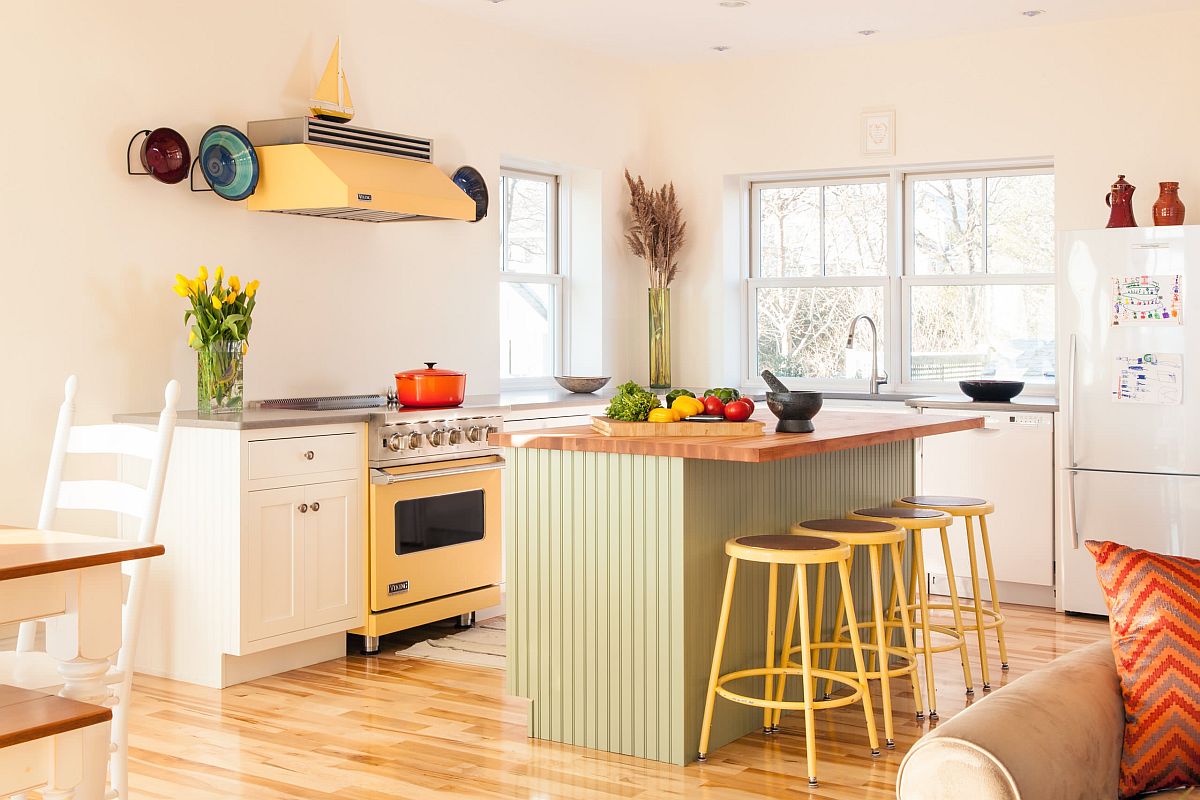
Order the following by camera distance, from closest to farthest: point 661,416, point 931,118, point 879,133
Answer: point 661,416 → point 931,118 → point 879,133

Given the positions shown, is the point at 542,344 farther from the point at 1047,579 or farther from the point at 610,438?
the point at 610,438

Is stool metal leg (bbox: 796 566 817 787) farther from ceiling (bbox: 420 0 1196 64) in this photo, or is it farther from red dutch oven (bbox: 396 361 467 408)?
ceiling (bbox: 420 0 1196 64)

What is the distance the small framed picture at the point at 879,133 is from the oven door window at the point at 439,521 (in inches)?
114

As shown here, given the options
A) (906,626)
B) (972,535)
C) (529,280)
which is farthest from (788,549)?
(529,280)

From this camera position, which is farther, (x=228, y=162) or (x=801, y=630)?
(x=228, y=162)

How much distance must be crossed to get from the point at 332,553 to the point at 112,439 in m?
1.74

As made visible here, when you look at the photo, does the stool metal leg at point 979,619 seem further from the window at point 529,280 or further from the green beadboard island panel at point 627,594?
the window at point 529,280

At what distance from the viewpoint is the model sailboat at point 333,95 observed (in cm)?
505

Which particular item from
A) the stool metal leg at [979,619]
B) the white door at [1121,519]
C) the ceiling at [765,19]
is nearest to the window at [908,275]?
the ceiling at [765,19]

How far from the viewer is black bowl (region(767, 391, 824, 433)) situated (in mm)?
3848

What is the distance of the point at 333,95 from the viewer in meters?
5.08

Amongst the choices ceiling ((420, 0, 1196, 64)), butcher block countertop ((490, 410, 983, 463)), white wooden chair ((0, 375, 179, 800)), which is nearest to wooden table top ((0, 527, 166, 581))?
white wooden chair ((0, 375, 179, 800))

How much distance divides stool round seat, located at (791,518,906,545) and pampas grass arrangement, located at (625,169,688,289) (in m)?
3.32

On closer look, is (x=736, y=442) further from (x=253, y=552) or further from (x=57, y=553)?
(x=57, y=553)
